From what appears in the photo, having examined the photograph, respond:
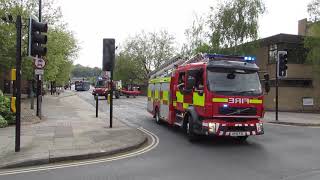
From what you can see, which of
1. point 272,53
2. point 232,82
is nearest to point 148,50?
point 272,53

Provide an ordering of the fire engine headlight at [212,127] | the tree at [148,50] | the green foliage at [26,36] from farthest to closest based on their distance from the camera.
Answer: the tree at [148,50] → the green foliage at [26,36] → the fire engine headlight at [212,127]

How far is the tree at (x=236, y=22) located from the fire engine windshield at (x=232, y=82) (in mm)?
21694

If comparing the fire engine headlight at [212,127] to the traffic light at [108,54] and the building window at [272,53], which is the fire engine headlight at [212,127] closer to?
the traffic light at [108,54]

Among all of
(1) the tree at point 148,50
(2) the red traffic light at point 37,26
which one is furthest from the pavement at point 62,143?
(1) the tree at point 148,50

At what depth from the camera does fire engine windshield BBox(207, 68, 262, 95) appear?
13633 millimetres

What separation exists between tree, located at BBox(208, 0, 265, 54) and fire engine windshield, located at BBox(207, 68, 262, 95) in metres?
21.7

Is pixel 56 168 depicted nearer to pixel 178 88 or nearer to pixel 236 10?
pixel 178 88

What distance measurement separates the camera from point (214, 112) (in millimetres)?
13398

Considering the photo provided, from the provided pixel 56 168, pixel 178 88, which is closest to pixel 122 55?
pixel 178 88

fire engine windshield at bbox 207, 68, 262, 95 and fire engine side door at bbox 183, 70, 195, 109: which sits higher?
fire engine windshield at bbox 207, 68, 262, 95

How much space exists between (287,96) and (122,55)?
48.2 meters

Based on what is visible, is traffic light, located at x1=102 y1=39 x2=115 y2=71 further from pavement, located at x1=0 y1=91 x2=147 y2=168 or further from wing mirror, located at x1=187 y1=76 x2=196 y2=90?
wing mirror, located at x1=187 y1=76 x2=196 y2=90

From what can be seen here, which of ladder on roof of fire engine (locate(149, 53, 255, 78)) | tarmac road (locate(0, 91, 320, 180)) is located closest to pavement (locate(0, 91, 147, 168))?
tarmac road (locate(0, 91, 320, 180))

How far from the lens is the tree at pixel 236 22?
34906 mm
